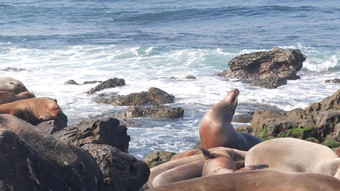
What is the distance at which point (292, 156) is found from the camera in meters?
5.05

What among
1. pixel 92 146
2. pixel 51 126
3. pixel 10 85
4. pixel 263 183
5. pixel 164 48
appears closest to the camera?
pixel 263 183

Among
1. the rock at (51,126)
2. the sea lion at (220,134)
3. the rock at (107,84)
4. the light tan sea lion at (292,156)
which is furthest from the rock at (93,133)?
the rock at (107,84)

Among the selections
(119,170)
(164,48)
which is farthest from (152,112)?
(164,48)

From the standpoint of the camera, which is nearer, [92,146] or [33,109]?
[92,146]

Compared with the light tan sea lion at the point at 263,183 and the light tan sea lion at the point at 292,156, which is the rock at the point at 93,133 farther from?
the light tan sea lion at the point at 263,183

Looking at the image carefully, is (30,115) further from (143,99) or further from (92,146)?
(143,99)

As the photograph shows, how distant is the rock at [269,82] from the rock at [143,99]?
356 centimetres

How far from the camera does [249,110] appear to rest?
45.5ft

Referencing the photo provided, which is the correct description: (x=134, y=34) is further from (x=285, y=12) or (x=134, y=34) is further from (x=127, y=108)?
(x=127, y=108)

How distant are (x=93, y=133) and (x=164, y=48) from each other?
70.5ft

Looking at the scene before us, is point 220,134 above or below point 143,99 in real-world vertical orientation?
above

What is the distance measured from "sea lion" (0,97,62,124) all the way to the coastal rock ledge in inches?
473

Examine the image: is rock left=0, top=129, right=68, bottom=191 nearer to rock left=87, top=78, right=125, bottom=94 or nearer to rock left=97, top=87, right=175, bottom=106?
rock left=97, top=87, right=175, bottom=106

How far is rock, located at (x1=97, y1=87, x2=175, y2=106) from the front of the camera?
48.6 ft
